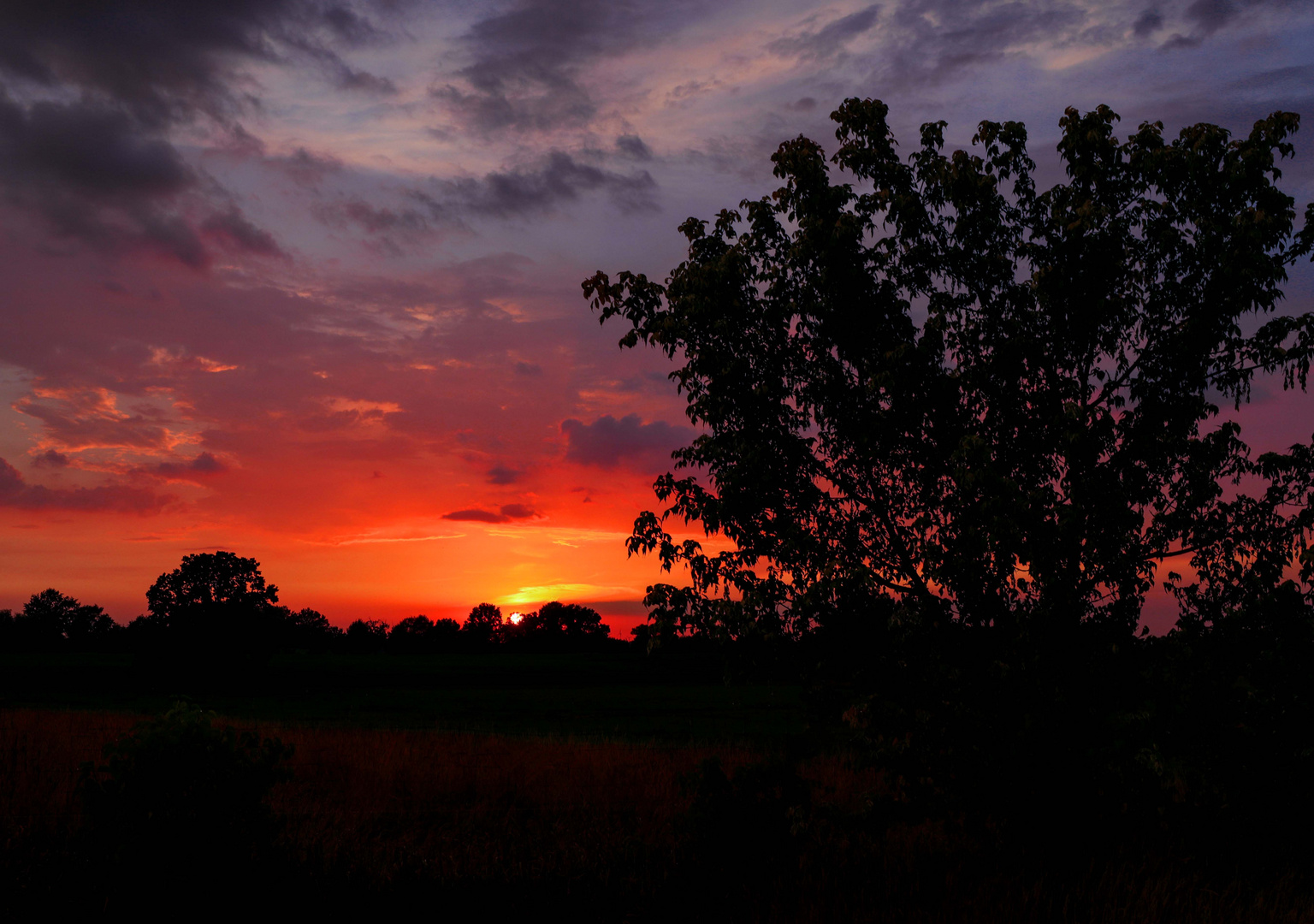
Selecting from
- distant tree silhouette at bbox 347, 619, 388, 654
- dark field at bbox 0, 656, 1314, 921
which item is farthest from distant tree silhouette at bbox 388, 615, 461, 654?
dark field at bbox 0, 656, 1314, 921

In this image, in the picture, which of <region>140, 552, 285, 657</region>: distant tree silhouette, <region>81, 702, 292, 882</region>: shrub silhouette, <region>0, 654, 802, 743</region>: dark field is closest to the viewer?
<region>81, 702, 292, 882</region>: shrub silhouette

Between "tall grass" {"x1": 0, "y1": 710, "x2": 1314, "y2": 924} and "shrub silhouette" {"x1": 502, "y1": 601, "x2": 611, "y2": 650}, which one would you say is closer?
"tall grass" {"x1": 0, "y1": 710, "x2": 1314, "y2": 924}

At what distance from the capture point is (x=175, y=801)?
8.45m

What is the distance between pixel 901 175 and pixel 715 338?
132 inches

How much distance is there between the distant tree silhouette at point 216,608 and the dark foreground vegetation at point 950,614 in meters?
53.3

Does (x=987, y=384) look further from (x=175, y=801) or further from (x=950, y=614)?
(x=175, y=801)

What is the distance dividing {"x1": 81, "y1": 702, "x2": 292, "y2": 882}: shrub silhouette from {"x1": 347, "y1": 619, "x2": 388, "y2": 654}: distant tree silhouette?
108843 mm

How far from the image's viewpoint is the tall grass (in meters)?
9.59

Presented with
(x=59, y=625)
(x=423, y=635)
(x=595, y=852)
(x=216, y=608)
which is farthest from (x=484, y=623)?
(x=595, y=852)

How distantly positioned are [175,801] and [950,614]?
8491mm

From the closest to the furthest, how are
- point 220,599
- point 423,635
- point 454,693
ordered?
point 454,693 < point 220,599 < point 423,635

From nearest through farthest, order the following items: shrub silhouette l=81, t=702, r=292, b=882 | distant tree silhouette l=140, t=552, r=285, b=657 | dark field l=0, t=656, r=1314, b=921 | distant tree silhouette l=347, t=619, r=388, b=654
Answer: shrub silhouette l=81, t=702, r=292, b=882 < dark field l=0, t=656, r=1314, b=921 < distant tree silhouette l=140, t=552, r=285, b=657 < distant tree silhouette l=347, t=619, r=388, b=654

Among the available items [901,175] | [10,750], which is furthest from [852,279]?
[10,750]

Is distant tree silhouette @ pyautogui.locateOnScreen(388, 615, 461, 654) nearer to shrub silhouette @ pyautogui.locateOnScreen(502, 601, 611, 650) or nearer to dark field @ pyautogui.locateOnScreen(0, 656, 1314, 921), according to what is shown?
shrub silhouette @ pyautogui.locateOnScreen(502, 601, 611, 650)
